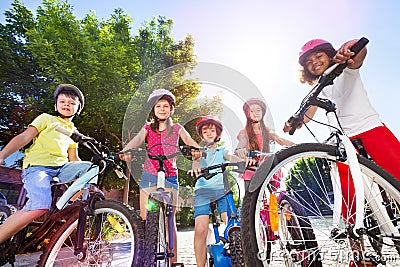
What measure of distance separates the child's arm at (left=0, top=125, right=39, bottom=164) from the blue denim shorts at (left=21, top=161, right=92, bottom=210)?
224 millimetres

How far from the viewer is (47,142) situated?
2.58 metres

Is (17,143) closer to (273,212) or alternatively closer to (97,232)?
(97,232)

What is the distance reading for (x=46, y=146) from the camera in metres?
2.55

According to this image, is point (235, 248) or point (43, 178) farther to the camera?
point (43, 178)

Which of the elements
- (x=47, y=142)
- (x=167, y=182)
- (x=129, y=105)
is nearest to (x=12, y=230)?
(x=47, y=142)

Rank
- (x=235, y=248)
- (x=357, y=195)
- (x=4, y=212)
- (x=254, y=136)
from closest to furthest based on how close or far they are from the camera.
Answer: (x=357, y=195)
(x=235, y=248)
(x=254, y=136)
(x=4, y=212)

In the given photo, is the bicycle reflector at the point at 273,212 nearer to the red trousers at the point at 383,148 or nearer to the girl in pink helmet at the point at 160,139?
the red trousers at the point at 383,148

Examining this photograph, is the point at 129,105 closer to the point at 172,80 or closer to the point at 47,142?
the point at 172,80

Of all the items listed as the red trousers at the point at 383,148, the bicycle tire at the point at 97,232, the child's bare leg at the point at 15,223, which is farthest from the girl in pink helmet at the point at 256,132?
the child's bare leg at the point at 15,223

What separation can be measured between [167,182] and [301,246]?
1.35 meters

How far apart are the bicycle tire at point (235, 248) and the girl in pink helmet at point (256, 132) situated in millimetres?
1002

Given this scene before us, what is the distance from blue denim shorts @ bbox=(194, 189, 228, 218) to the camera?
2420mm

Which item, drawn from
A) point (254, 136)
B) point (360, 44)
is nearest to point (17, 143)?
point (254, 136)

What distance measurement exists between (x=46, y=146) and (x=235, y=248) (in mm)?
1887
